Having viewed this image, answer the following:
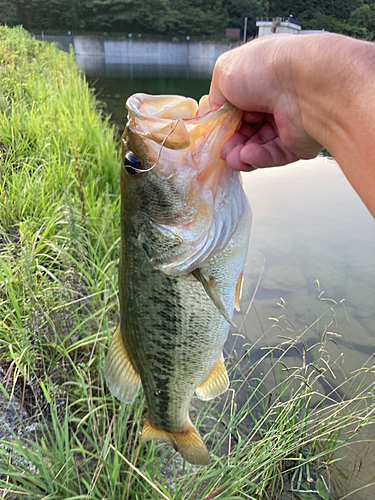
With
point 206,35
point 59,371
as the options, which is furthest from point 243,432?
point 206,35

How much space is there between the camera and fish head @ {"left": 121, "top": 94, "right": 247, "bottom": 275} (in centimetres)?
112

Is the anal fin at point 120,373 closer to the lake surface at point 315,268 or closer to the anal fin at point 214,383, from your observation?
the anal fin at point 214,383

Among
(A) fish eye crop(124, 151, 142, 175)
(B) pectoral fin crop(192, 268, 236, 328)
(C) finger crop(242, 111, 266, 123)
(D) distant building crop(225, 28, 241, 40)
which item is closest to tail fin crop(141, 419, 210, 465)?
(B) pectoral fin crop(192, 268, 236, 328)

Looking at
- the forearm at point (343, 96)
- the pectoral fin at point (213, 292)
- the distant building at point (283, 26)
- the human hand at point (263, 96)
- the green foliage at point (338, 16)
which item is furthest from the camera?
the green foliage at point (338, 16)

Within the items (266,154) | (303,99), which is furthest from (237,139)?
(303,99)

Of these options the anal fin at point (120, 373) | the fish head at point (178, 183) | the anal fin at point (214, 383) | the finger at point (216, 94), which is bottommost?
the anal fin at point (214, 383)

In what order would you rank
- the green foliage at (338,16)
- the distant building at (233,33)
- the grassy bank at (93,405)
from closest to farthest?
the grassy bank at (93,405), the green foliage at (338,16), the distant building at (233,33)

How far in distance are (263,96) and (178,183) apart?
1.35 ft

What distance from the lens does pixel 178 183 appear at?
1.17 m

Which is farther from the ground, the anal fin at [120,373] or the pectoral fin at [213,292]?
the pectoral fin at [213,292]

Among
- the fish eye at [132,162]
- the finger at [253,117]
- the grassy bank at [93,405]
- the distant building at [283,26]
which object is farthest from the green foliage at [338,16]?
the fish eye at [132,162]

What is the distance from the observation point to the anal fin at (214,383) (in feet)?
5.13

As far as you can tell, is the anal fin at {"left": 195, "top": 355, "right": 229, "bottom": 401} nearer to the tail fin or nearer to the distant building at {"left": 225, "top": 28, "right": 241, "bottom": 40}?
the tail fin

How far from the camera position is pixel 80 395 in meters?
2.15
